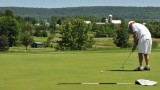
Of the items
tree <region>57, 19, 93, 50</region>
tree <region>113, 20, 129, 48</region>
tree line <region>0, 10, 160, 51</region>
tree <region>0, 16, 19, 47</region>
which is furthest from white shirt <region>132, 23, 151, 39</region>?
tree <region>0, 16, 19, 47</region>

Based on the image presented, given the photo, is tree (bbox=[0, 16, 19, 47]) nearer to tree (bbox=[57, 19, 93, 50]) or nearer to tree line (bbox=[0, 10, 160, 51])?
tree line (bbox=[0, 10, 160, 51])

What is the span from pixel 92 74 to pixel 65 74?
0.80 meters

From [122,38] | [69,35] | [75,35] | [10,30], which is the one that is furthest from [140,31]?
[122,38]

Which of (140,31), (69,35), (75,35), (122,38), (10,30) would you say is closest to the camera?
(140,31)

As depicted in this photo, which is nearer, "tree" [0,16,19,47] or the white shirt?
the white shirt

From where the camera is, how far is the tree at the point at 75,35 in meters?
92.0

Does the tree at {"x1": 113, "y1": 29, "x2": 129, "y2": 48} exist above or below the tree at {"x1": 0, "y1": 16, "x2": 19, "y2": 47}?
below

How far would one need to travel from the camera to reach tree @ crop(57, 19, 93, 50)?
92.0 metres

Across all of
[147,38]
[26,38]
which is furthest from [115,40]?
[147,38]

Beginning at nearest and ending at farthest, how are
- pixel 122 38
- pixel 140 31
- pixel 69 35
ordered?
pixel 140 31 → pixel 69 35 → pixel 122 38

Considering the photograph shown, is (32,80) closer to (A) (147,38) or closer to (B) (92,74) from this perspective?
(B) (92,74)

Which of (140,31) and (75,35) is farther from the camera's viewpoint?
(75,35)

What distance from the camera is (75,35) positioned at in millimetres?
94688

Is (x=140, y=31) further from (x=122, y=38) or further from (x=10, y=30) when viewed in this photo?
(x=122, y=38)
